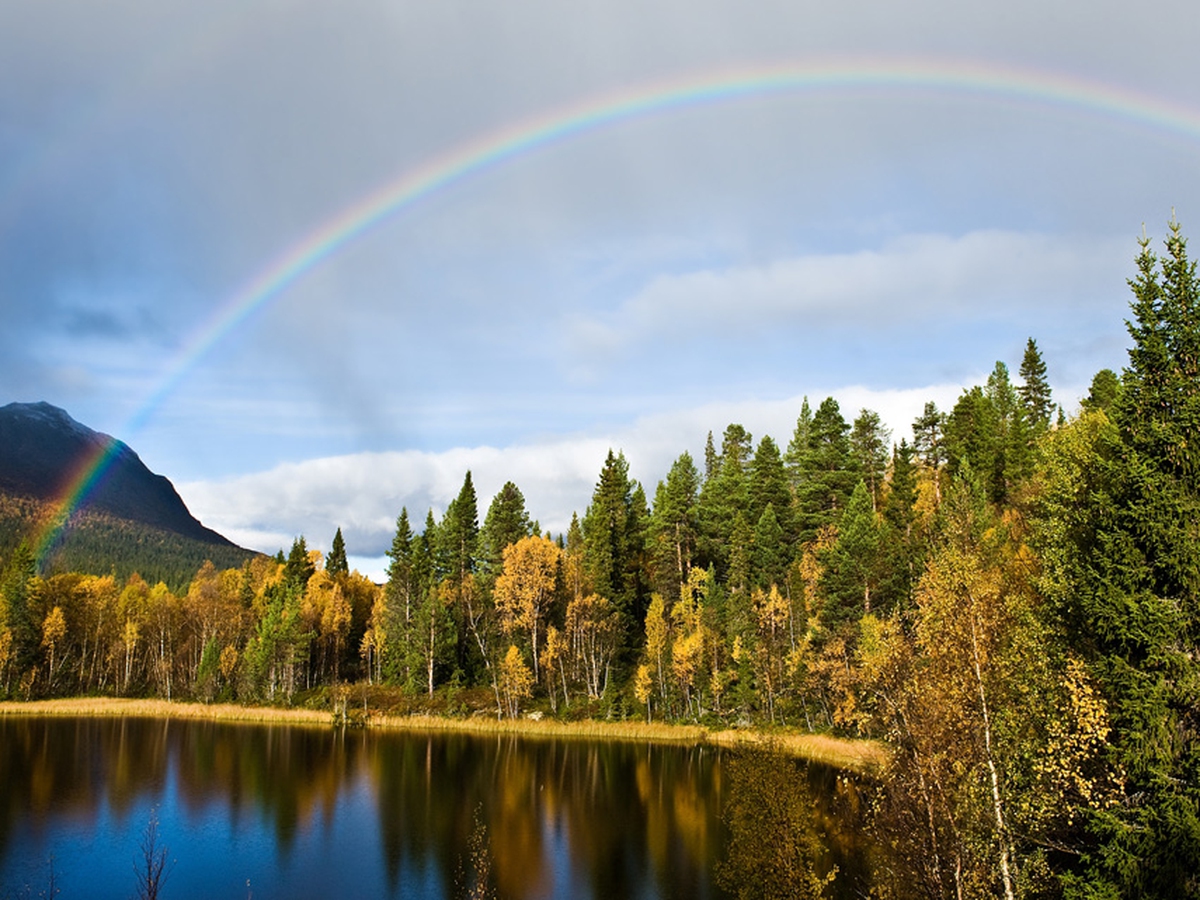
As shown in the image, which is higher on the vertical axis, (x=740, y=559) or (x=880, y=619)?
(x=740, y=559)

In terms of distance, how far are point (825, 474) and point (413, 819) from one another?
63.0 metres

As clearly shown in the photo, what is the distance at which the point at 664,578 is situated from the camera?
96688 millimetres

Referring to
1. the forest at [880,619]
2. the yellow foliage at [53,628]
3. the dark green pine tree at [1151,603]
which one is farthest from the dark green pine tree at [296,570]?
the dark green pine tree at [1151,603]

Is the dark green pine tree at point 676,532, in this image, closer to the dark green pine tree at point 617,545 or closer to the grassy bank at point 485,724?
the dark green pine tree at point 617,545

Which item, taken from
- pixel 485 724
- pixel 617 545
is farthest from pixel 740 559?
pixel 485 724

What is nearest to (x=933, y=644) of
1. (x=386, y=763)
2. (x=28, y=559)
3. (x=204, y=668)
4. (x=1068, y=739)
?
(x=1068, y=739)

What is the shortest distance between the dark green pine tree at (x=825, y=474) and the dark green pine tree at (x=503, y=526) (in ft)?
125

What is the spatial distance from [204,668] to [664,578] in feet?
203

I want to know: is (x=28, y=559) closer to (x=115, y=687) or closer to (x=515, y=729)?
(x=115, y=687)

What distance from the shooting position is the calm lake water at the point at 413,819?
3412 cm

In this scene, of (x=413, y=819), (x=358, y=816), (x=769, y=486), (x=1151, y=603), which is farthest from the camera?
(x=769, y=486)

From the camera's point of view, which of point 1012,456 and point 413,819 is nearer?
point 413,819

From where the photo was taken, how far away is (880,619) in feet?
208

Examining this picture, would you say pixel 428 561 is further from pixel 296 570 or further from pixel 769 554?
pixel 769 554
